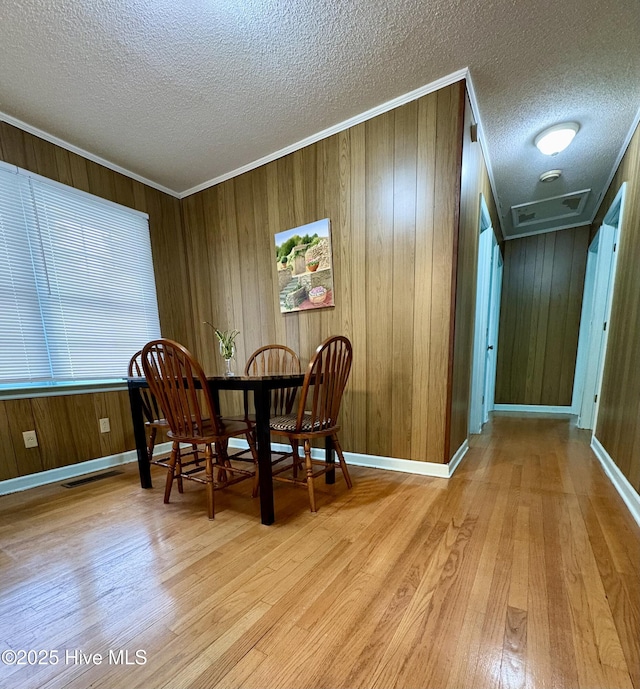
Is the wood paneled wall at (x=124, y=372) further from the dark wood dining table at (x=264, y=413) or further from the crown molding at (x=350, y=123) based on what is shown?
the dark wood dining table at (x=264, y=413)

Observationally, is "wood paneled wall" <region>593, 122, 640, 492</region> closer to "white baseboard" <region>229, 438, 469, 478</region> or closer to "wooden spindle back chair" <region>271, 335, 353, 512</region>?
"white baseboard" <region>229, 438, 469, 478</region>

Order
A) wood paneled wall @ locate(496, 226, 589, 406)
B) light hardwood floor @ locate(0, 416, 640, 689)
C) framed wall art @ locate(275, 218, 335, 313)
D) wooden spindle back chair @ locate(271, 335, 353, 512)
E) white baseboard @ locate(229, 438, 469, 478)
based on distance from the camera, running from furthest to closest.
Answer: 1. wood paneled wall @ locate(496, 226, 589, 406)
2. framed wall art @ locate(275, 218, 335, 313)
3. white baseboard @ locate(229, 438, 469, 478)
4. wooden spindle back chair @ locate(271, 335, 353, 512)
5. light hardwood floor @ locate(0, 416, 640, 689)

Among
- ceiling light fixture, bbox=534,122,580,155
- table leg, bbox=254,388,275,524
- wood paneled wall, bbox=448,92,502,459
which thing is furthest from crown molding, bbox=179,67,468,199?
table leg, bbox=254,388,275,524

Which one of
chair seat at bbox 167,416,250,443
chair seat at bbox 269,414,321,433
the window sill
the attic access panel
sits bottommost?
chair seat at bbox 167,416,250,443

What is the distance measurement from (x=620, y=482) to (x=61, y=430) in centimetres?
354

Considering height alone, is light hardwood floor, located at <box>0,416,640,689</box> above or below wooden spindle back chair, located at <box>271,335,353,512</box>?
below

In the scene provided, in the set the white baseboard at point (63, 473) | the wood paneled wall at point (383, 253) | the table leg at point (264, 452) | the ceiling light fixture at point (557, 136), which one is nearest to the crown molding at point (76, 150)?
the wood paneled wall at point (383, 253)

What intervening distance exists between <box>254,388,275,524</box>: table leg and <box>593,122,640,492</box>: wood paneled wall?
178 centimetres

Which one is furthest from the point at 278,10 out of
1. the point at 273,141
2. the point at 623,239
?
the point at 623,239

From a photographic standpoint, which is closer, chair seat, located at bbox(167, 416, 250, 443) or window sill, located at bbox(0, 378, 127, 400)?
chair seat, located at bbox(167, 416, 250, 443)

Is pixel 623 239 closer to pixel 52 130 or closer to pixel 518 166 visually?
pixel 518 166

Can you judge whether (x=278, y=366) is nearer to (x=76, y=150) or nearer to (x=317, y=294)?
(x=317, y=294)

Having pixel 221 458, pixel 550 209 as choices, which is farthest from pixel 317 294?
pixel 550 209

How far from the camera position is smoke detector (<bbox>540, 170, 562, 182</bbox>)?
7.98 ft
